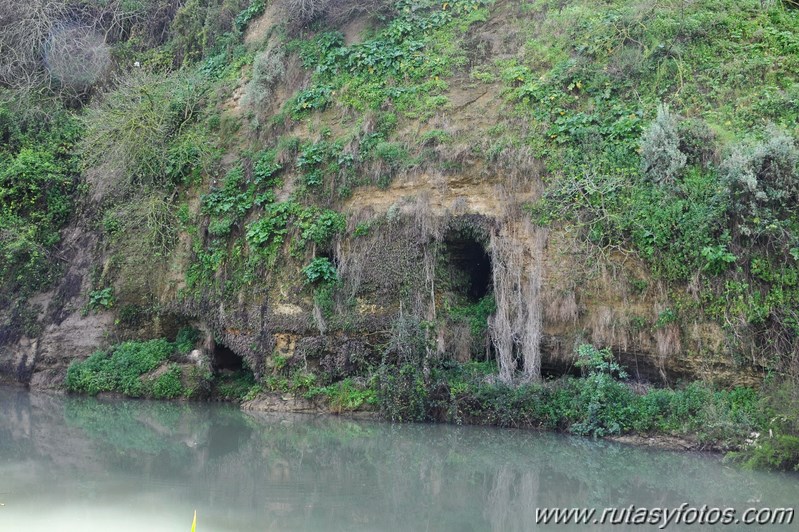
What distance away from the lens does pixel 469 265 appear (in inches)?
675

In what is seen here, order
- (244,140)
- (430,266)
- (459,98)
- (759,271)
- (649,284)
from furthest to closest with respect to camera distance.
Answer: (244,140), (459,98), (430,266), (649,284), (759,271)

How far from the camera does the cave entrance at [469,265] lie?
53.9 feet

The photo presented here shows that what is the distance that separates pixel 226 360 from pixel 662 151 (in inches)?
418

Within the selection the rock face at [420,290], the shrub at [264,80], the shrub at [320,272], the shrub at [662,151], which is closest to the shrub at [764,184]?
the shrub at [662,151]

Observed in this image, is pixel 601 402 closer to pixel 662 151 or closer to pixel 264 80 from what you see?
pixel 662 151

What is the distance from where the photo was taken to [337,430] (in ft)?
46.5

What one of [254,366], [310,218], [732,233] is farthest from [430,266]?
[732,233]

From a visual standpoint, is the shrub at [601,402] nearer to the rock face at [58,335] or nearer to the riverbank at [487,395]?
the riverbank at [487,395]

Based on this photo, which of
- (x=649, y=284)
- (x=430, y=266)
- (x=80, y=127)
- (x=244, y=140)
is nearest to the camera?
(x=649, y=284)

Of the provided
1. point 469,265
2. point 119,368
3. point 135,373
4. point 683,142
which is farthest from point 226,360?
point 683,142

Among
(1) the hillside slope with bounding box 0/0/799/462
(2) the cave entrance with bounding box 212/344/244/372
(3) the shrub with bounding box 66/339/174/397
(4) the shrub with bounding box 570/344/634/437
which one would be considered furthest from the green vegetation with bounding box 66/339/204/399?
(4) the shrub with bounding box 570/344/634/437

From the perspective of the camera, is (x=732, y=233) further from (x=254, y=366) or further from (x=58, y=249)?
(x=58, y=249)

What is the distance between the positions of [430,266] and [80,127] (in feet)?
37.8

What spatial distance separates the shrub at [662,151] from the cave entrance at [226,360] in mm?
9824
